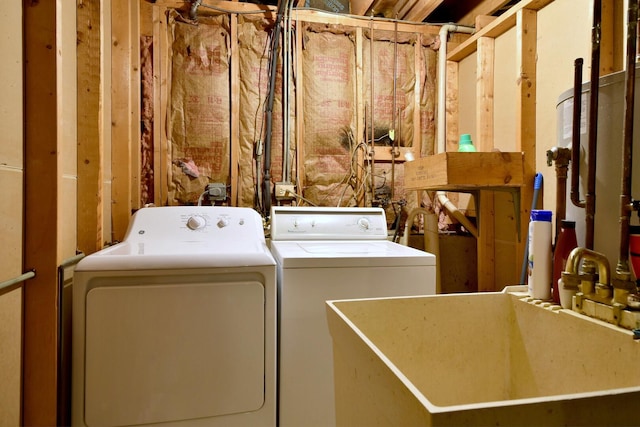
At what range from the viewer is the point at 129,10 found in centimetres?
214

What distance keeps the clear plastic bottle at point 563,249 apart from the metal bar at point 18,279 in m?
1.44

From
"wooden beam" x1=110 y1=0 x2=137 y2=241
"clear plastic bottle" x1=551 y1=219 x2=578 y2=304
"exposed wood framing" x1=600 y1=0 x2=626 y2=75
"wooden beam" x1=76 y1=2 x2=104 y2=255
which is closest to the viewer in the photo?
"clear plastic bottle" x1=551 y1=219 x2=578 y2=304

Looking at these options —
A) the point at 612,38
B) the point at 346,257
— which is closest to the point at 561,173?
the point at 346,257

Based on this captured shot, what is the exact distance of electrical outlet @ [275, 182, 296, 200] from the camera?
8.57ft

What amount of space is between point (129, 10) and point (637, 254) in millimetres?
2543

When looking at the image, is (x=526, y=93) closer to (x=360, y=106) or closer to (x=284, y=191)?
(x=360, y=106)

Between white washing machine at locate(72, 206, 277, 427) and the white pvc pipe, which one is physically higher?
the white pvc pipe

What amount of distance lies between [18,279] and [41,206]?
246 millimetres

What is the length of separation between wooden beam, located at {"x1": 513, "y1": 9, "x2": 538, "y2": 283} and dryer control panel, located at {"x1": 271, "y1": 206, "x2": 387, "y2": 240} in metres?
0.77

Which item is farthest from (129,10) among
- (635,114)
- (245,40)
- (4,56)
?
(635,114)

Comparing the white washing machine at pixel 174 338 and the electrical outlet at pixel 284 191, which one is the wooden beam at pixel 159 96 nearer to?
the electrical outlet at pixel 284 191

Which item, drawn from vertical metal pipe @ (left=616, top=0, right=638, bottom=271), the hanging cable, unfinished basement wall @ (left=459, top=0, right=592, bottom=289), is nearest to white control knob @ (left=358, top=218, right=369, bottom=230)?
the hanging cable

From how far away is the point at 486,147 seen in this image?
7.68ft

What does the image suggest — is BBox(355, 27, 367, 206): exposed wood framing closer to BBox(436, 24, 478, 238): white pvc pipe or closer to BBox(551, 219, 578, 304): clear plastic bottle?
BBox(436, 24, 478, 238): white pvc pipe
